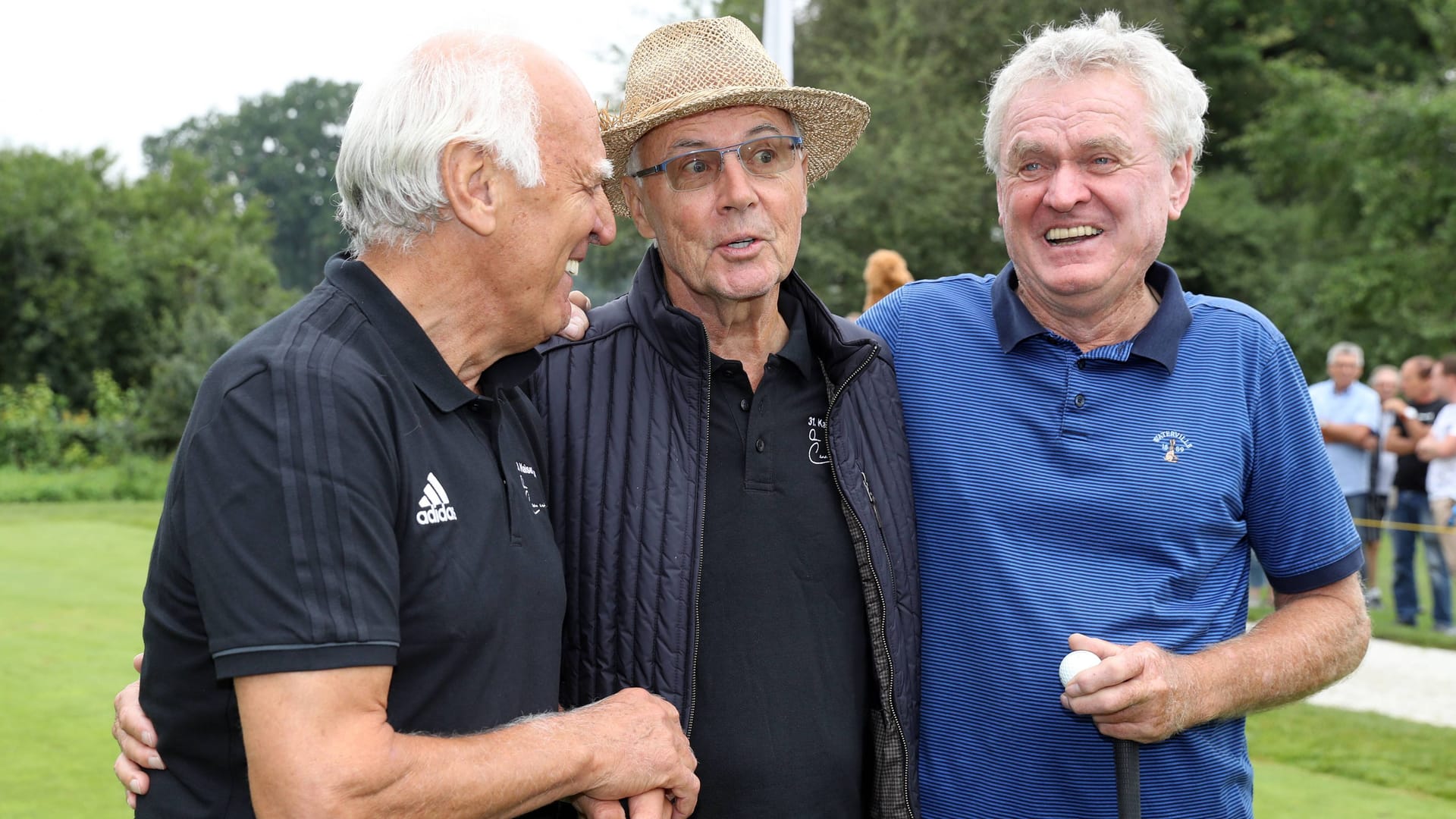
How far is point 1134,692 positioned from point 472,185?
57.3 inches

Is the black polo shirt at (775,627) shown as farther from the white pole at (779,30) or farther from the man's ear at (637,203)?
the white pole at (779,30)

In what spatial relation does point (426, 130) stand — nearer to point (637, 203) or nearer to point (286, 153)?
point (637, 203)

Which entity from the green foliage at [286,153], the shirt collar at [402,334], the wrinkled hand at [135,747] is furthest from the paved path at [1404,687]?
→ the green foliage at [286,153]

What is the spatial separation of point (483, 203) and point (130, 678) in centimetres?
625

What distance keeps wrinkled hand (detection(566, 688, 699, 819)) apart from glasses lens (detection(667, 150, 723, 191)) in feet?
Result: 3.77

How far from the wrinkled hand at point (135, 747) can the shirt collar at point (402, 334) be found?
650 millimetres

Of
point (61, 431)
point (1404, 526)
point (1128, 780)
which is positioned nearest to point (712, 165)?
point (1128, 780)

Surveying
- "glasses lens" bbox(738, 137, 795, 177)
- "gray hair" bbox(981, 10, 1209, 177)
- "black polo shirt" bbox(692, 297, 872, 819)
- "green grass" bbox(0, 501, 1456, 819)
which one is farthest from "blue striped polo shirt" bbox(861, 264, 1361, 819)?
"green grass" bbox(0, 501, 1456, 819)

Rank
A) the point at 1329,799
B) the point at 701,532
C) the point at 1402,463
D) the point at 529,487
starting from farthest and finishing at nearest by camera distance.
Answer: the point at 1402,463
the point at 1329,799
the point at 701,532
the point at 529,487

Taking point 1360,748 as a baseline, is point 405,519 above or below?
above

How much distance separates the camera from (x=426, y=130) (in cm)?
192

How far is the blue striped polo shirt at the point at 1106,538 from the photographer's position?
2.58m

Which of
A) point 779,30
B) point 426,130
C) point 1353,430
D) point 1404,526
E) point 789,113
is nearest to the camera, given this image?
point 426,130

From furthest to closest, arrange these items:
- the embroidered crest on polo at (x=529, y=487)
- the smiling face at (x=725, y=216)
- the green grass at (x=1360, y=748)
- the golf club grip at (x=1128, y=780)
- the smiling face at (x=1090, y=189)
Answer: the green grass at (x=1360, y=748), the smiling face at (x=725, y=216), the smiling face at (x=1090, y=189), the golf club grip at (x=1128, y=780), the embroidered crest on polo at (x=529, y=487)
